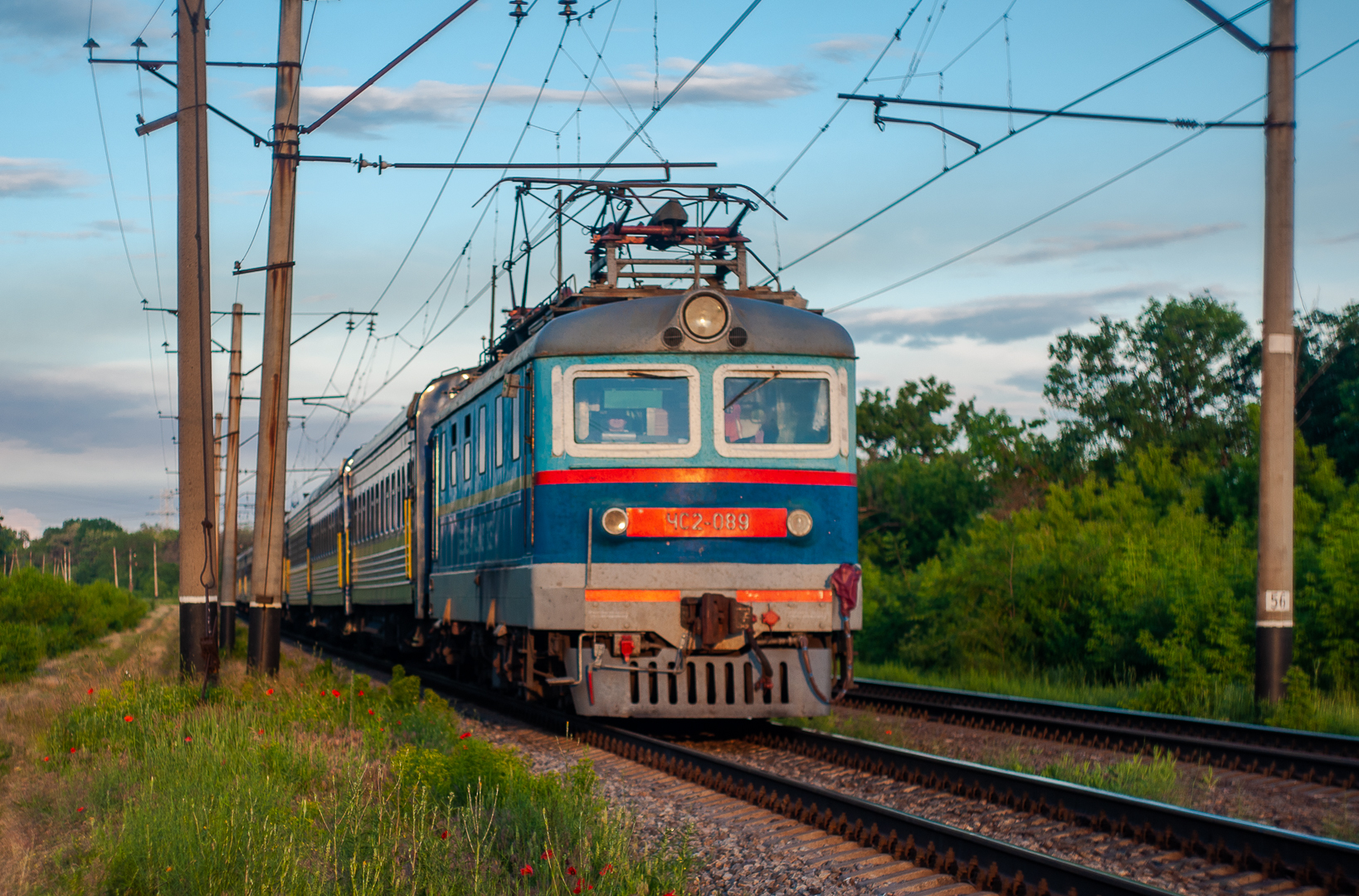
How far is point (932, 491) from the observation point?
31.6 meters

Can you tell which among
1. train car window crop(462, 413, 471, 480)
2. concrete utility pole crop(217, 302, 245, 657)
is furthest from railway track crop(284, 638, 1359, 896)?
concrete utility pole crop(217, 302, 245, 657)

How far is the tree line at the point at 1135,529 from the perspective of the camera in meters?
13.4

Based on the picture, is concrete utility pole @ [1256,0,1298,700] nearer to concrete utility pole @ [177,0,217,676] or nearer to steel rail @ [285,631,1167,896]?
steel rail @ [285,631,1167,896]

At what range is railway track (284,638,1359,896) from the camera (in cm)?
567

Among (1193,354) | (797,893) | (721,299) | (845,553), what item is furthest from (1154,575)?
(1193,354)

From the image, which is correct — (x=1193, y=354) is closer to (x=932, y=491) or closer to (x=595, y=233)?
(x=932, y=491)

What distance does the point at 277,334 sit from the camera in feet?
44.2

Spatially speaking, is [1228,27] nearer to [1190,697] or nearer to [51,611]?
[1190,697]

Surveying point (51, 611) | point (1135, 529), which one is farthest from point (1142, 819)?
point (51, 611)

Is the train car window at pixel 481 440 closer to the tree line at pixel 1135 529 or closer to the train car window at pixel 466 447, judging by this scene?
the train car window at pixel 466 447

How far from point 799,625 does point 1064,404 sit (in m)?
28.1

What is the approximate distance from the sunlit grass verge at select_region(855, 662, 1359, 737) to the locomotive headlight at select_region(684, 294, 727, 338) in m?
5.75

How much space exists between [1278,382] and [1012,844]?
6.90 m

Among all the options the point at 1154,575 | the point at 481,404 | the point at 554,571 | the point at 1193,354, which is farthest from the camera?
the point at 1193,354
